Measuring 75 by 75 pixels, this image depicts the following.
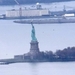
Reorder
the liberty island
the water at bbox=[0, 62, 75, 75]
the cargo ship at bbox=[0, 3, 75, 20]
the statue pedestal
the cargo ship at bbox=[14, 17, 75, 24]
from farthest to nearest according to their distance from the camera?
the cargo ship at bbox=[0, 3, 75, 20], the cargo ship at bbox=[14, 17, 75, 24], the statue pedestal, the liberty island, the water at bbox=[0, 62, 75, 75]

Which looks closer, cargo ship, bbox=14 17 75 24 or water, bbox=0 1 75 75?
water, bbox=0 1 75 75

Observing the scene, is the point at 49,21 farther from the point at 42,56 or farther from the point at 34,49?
the point at 42,56

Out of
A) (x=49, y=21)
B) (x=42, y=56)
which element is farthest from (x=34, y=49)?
(x=49, y=21)

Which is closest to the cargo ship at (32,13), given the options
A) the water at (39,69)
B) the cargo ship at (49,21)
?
the cargo ship at (49,21)

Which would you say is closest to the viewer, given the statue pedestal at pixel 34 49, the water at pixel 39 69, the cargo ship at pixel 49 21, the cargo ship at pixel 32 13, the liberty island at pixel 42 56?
the water at pixel 39 69

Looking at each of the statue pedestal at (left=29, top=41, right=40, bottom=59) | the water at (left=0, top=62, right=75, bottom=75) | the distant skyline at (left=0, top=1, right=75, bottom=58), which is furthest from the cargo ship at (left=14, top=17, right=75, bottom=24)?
the water at (left=0, top=62, right=75, bottom=75)

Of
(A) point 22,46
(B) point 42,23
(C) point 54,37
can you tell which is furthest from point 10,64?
(B) point 42,23

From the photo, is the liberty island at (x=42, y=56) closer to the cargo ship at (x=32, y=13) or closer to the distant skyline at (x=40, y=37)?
the distant skyline at (x=40, y=37)

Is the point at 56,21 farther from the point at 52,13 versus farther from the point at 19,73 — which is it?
the point at 19,73

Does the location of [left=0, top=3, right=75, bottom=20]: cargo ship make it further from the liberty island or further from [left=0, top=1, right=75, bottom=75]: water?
the liberty island
